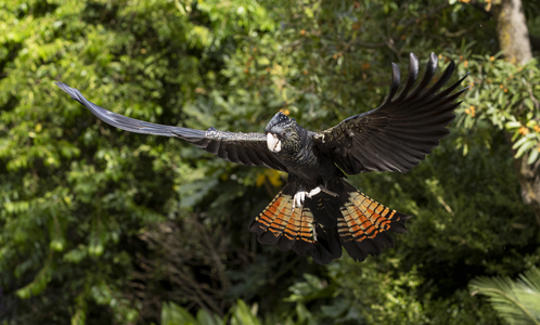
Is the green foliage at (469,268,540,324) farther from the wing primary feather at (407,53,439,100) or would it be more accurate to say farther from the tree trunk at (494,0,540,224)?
the wing primary feather at (407,53,439,100)

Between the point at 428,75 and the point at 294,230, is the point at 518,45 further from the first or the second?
the point at 428,75

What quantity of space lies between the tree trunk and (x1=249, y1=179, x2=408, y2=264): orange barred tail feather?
1.55 meters

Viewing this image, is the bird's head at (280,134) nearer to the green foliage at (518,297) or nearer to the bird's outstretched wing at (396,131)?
the bird's outstretched wing at (396,131)

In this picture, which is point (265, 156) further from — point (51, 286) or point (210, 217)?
point (51, 286)

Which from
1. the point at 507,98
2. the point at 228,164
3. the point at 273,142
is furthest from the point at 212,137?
the point at 228,164

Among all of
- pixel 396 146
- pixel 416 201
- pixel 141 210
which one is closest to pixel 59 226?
pixel 141 210

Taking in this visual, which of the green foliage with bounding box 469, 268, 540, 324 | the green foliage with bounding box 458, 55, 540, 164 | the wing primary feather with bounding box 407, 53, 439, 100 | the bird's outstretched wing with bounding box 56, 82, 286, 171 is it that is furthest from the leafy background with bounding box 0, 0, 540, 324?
the wing primary feather with bounding box 407, 53, 439, 100

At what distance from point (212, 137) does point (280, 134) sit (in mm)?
283

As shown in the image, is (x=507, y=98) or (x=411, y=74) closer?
(x=411, y=74)

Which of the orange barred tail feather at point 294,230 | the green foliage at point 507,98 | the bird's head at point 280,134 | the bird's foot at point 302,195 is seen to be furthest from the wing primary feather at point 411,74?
the green foliage at point 507,98

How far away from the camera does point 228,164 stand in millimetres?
4781

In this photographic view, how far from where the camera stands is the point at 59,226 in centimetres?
497

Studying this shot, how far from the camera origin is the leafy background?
3275mm

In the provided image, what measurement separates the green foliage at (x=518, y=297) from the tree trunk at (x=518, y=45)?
38cm
